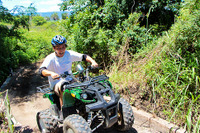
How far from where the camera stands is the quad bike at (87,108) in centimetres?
251

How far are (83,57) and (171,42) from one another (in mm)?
2313

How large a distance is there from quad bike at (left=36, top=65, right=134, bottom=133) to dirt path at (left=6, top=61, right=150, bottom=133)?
0.57 m

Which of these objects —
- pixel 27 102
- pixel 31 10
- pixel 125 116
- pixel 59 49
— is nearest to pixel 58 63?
pixel 59 49

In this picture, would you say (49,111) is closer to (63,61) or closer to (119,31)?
(63,61)

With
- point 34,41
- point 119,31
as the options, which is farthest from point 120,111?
point 34,41

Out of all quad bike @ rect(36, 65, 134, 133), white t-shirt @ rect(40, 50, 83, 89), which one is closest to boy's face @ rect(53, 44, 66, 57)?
white t-shirt @ rect(40, 50, 83, 89)

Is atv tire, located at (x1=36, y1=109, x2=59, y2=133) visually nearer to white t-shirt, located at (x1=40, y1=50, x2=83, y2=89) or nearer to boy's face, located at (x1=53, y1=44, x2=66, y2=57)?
white t-shirt, located at (x1=40, y1=50, x2=83, y2=89)

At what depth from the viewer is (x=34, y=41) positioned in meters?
13.0

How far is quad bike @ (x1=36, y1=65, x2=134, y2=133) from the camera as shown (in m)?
2.51

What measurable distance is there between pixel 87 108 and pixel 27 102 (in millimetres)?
3189

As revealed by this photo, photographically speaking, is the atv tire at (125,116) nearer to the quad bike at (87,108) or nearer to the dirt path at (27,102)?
the quad bike at (87,108)

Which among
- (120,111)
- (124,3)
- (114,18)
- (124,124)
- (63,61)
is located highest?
(124,3)

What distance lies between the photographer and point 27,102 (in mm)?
4969

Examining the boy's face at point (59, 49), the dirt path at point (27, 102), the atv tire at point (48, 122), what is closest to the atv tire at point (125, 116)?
the dirt path at point (27, 102)
